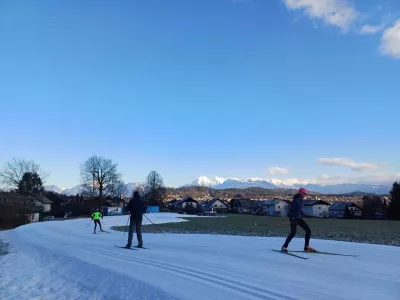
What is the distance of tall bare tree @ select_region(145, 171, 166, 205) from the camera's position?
92188 mm

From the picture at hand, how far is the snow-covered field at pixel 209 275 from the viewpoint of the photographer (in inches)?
224

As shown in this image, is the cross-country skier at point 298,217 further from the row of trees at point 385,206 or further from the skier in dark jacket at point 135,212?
the row of trees at point 385,206

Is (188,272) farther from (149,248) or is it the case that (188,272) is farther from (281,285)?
(149,248)

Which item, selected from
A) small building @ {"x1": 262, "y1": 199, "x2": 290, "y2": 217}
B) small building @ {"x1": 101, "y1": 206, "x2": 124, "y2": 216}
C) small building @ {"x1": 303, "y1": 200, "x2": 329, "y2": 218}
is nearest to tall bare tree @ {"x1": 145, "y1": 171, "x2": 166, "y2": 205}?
small building @ {"x1": 101, "y1": 206, "x2": 124, "y2": 216}

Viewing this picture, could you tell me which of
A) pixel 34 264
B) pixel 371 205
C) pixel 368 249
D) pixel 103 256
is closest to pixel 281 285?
pixel 368 249

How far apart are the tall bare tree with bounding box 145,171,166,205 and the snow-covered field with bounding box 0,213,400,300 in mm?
82287

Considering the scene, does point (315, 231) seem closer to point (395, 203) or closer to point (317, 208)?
point (395, 203)

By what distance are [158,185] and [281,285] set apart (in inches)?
3521

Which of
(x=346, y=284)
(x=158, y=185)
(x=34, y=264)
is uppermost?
(x=158, y=185)

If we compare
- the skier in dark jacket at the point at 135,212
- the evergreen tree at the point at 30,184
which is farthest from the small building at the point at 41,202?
the skier in dark jacket at the point at 135,212

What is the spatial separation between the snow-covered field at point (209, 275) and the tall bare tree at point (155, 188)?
270 ft

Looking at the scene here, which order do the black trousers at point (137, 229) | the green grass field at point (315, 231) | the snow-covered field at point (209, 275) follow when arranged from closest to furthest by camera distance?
the snow-covered field at point (209, 275) → the black trousers at point (137, 229) → the green grass field at point (315, 231)

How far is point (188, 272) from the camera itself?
23.9ft

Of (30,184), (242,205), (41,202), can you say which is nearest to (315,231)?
(30,184)
